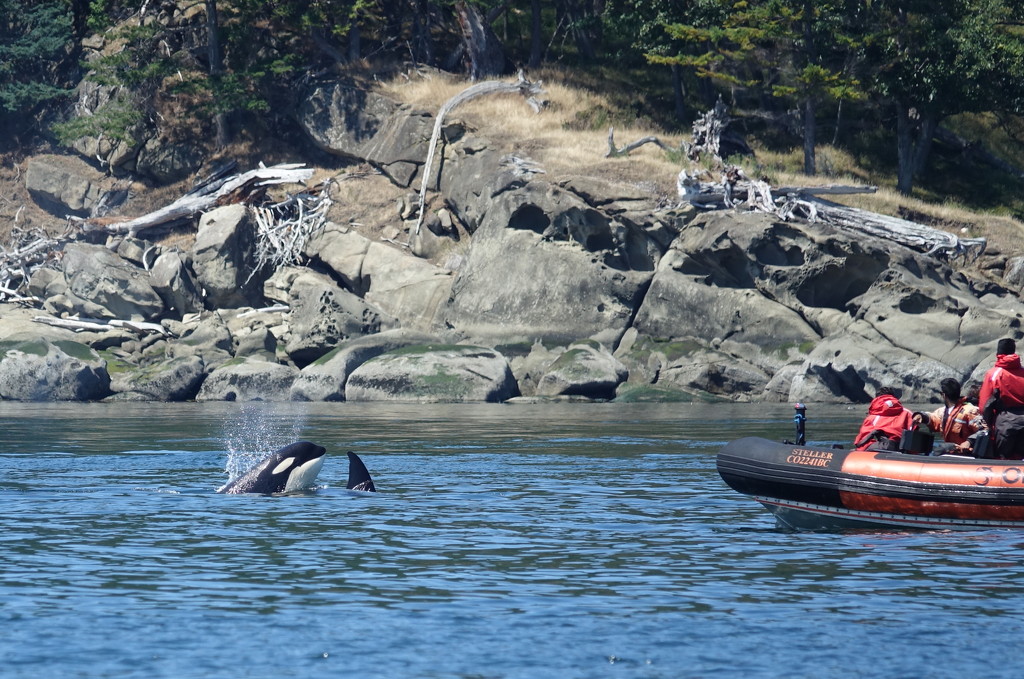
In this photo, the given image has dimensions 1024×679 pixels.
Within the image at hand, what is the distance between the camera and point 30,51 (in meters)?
45.3

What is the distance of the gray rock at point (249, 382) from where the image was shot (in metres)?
30.2

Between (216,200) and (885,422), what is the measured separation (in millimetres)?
32589

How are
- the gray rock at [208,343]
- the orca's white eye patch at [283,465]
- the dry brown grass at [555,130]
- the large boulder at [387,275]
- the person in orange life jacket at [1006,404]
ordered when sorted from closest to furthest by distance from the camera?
the person in orange life jacket at [1006,404], the orca's white eye patch at [283,465], the gray rock at [208,343], the large boulder at [387,275], the dry brown grass at [555,130]

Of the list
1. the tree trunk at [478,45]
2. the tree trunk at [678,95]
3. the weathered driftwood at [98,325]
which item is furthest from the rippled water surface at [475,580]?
the tree trunk at [478,45]

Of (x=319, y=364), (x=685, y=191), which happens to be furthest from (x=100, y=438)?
(x=685, y=191)

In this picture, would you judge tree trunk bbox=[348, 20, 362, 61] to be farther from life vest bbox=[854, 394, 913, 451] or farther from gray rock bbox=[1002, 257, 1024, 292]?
life vest bbox=[854, 394, 913, 451]

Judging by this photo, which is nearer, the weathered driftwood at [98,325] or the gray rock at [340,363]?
the gray rock at [340,363]

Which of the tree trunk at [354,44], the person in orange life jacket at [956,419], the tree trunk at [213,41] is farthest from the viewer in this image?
the tree trunk at [354,44]

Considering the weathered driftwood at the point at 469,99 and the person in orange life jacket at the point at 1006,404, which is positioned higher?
the weathered driftwood at the point at 469,99

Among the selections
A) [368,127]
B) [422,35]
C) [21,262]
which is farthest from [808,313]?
[21,262]

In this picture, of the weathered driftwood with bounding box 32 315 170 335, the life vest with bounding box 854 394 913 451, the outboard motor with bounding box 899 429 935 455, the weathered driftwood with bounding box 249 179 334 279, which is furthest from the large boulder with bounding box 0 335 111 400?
the outboard motor with bounding box 899 429 935 455

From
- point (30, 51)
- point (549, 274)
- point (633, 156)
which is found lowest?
point (549, 274)

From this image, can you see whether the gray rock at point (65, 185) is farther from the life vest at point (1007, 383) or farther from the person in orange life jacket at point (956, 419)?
the life vest at point (1007, 383)

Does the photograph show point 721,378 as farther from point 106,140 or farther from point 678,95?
point 106,140
